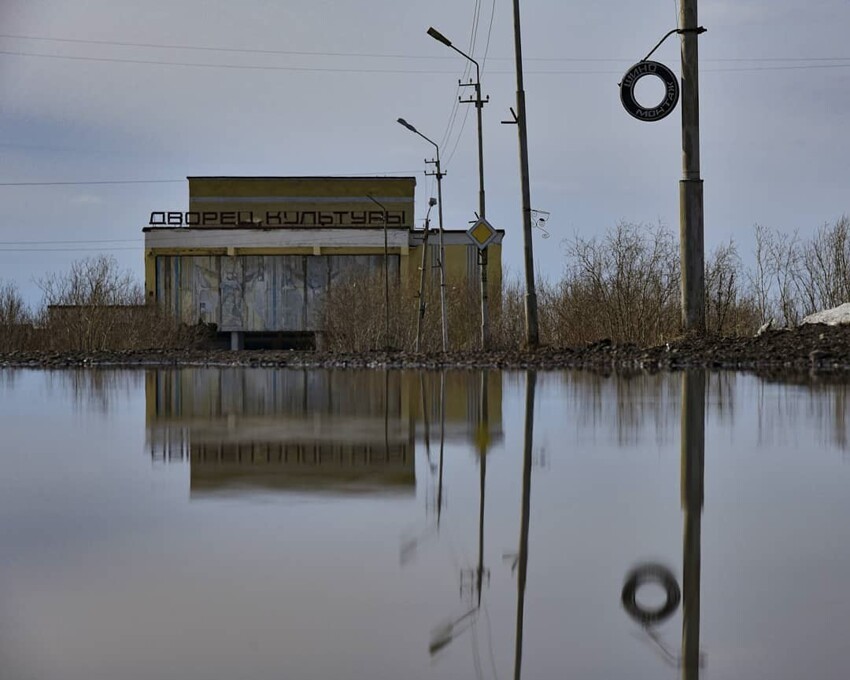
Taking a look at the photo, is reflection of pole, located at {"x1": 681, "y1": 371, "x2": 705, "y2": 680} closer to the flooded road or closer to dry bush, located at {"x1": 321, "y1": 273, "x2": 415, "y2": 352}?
the flooded road

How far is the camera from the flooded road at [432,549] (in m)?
3.68

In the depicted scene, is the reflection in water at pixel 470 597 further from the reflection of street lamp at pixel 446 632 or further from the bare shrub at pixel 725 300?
the bare shrub at pixel 725 300

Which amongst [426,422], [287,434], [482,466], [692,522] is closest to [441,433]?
[426,422]

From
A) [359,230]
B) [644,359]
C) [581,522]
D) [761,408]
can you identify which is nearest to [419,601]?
[581,522]

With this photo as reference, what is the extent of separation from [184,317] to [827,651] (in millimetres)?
74625

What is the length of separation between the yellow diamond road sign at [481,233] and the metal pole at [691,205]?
7.10 m

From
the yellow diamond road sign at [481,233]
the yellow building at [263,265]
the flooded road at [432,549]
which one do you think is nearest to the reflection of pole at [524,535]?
the flooded road at [432,549]

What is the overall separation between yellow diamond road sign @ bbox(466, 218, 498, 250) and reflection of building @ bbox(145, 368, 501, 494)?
944 cm

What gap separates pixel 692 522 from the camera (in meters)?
5.53

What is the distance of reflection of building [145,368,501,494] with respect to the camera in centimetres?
718

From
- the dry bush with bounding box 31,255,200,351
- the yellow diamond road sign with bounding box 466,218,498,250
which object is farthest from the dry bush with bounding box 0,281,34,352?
the yellow diamond road sign with bounding box 466,218,498,250

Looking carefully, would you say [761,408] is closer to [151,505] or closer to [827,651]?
[151,505]

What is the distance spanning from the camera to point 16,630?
12.8 feet

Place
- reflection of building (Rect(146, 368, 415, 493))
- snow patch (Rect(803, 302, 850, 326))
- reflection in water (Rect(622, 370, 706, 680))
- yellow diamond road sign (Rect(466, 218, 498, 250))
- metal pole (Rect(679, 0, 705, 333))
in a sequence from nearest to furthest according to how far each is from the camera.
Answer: reflection in water (Rect(622, 370, 706, 680)), reflection of building (Rect(146, 368, 415, 493)), metal pole (Rect(679, 0, 705, 333)), snow patch (Rect(803, 302, 850, 326)), yellow diamond road sign (Rect(466, 218, 498, 250))
